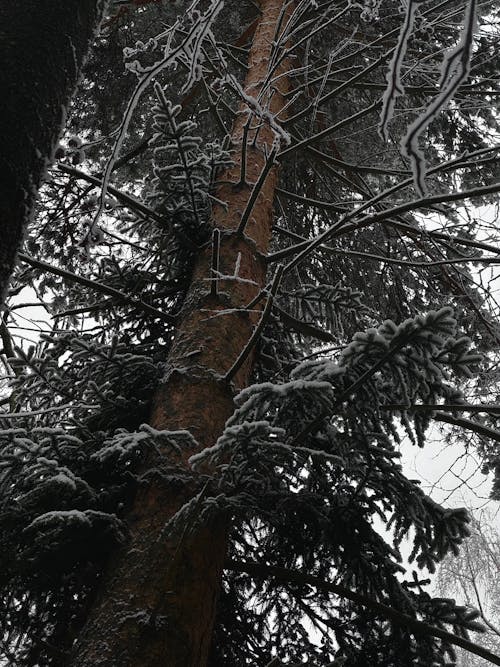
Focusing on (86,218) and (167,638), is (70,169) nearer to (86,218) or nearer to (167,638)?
(86,218)

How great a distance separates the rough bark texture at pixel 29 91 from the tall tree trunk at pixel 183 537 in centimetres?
121

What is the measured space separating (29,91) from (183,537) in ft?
4.43

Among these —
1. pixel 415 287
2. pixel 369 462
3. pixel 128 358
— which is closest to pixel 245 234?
pixel 128 358

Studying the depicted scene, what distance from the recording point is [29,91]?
37.6 inches

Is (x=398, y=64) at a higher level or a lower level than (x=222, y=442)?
higher

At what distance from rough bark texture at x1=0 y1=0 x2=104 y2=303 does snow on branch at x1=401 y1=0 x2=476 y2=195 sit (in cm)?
62

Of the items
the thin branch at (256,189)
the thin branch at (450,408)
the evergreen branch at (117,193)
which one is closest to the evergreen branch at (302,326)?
the thin branch at (256,189)

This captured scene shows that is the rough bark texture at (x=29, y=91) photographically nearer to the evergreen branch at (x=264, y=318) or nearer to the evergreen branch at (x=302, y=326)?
the evergreen branch at (x=264, y=318)

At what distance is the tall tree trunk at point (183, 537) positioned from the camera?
1.70 metres

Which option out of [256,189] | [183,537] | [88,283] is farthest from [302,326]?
[183,537]

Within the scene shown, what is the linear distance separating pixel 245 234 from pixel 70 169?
1034 mm

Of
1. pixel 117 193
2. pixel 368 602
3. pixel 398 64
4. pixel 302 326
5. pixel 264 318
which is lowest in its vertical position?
pixel 368 602

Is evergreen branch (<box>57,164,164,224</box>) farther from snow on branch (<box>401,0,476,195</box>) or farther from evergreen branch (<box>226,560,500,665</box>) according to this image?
snow on branch (<box>401,0,476,195</box>)

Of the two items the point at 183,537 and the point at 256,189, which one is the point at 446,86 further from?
the point at 256,189
